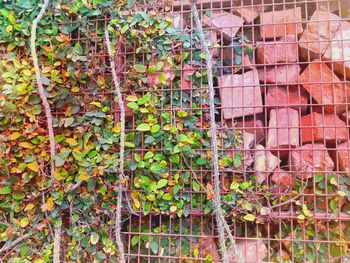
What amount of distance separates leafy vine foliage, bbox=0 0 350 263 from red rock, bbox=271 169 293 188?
2.0 inches

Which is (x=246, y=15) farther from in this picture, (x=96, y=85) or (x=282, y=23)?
(x=96, y=85)

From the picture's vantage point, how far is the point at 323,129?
69.1 inches

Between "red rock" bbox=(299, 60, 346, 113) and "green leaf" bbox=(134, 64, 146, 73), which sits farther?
"green leaf" bbox=(134, 64, 146, 73)

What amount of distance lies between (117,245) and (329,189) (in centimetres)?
113

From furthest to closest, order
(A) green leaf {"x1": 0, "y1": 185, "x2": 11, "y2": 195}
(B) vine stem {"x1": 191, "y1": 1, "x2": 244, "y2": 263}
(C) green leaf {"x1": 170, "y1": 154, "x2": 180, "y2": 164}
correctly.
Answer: (A) green leaf {"x1": 0, "y1": 185, "x2": 11, "y2": 195} → (C) green leaf {"x1": 170, "y1": 154, "x2": 180, "y2": 164} → (B) vine stem {"x1": 191, "y1": 1, "x2": 244, "y2": 263}

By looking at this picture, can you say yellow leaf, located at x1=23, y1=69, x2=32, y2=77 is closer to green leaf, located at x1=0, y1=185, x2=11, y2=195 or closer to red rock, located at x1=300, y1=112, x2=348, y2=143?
green leaf, located at x1=0, y1=185, x2=11, y2=195

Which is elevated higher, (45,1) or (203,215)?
(45,1)

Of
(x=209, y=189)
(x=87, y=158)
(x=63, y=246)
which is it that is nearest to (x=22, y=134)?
(x=87, y=158)

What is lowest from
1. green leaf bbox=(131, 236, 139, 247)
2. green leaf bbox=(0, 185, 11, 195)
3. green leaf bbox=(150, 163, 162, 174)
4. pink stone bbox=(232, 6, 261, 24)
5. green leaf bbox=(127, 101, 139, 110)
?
green leaf bbox=(131, 236, 139, 247)

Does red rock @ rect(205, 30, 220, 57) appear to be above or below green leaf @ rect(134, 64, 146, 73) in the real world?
above

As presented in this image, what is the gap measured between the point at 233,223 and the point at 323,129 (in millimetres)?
676

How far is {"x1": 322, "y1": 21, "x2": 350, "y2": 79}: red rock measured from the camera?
179cm

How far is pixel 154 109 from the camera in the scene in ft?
6.15

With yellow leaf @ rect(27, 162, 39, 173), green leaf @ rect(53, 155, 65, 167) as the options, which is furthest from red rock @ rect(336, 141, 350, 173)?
yellow leaf @ rect(27, 162, 39, 173)
